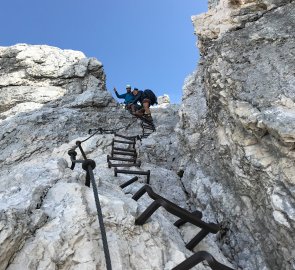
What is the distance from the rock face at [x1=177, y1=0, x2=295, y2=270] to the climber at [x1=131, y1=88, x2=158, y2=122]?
7808 mm

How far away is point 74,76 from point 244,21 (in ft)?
44.2

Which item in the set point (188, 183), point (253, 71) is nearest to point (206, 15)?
point (253, 71)

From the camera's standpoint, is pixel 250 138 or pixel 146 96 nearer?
pixel 250 138

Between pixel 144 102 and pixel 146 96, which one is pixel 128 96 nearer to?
pixel 146 96

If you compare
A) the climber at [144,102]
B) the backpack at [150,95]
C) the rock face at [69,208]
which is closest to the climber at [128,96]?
the climber at [144,102]

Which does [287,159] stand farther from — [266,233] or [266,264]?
[266,264]

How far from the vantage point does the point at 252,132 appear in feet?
18.9

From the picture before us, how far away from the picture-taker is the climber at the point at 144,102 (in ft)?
56.2

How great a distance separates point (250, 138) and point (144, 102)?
39.6 ft

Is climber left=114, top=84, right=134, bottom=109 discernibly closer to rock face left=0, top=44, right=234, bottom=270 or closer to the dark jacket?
the dark jacket

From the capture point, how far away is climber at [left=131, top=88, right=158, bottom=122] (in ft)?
56.2

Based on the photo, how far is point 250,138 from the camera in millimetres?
5910

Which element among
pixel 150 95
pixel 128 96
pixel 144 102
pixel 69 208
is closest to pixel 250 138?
pixel 69 208

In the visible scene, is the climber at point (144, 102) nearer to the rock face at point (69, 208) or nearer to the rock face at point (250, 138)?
the rock face at point (69, 208)
